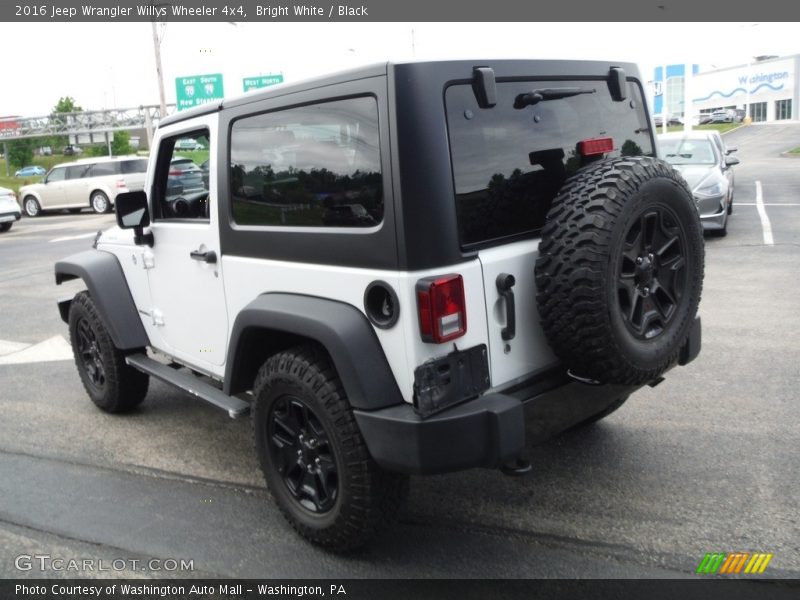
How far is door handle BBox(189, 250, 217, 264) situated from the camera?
3.78 meters

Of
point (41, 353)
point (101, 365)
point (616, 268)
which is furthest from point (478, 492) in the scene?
point (41, 353)

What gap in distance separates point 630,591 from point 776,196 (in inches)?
651

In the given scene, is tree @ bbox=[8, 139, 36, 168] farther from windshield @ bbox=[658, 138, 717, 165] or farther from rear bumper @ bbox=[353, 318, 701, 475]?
rear bumper @ bbox=[353, 318, 701, 475]

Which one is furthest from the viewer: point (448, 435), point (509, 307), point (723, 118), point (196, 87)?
point (723, 118)

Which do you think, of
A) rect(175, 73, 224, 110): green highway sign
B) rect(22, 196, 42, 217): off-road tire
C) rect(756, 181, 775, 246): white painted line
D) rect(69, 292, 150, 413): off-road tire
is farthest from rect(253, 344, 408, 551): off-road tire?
rect(175, 73, 224, 110): green highway sign

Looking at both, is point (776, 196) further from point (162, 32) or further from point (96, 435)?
point (162, 32)

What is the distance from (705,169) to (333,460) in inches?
399

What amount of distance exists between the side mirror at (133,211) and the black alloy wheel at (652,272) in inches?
107

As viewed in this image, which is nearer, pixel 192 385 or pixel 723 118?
pixel 192 385

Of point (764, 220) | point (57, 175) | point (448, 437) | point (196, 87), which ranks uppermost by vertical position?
point (196, 87)

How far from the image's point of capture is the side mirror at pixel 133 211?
4246mm

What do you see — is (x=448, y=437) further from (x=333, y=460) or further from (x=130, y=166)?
(x=130, y=166)

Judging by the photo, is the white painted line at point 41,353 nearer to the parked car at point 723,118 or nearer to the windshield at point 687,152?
the windshield at point 687,152

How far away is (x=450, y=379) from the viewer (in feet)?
9.22
